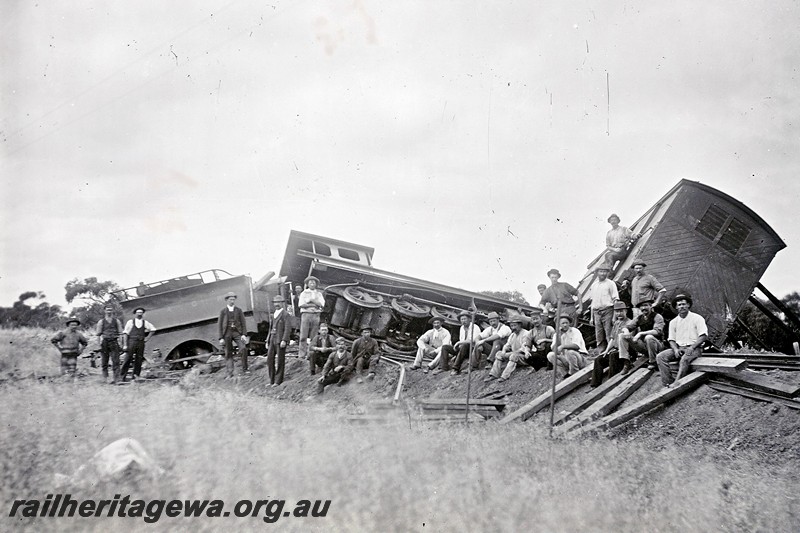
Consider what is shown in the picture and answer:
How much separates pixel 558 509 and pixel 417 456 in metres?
1.38

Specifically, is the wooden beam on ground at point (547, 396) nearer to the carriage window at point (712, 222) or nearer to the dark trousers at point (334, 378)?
the dark trousers at point (334, 378)

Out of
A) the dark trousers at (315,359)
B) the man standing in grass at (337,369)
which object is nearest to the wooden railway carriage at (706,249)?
the man standing in grass at (337,369)

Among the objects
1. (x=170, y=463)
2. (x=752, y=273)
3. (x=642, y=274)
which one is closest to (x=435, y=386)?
(x=642, y=274)

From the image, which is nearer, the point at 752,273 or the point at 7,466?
the point at 7,466

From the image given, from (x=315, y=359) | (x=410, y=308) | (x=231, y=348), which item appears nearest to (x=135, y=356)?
(x=231, y=348)

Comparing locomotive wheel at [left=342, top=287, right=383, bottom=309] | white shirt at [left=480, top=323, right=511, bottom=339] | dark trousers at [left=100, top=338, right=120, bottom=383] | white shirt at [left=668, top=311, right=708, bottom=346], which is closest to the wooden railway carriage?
white shirt at [left=480, top=323, right=511, bottom=339]

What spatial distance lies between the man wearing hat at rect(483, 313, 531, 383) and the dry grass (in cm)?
266

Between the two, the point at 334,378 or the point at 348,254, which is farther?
the point at 348,254

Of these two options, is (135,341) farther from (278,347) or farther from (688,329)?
(688,329)

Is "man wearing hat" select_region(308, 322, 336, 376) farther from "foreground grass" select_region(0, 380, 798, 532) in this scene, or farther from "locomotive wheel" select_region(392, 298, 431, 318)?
"foreground grass" select_region(0, 380, 798, 532)

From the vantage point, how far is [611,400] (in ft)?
20.7

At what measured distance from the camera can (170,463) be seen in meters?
4.66

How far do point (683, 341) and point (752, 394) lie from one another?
1008mm

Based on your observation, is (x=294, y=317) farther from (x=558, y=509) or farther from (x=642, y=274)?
(x=558, y=509)
